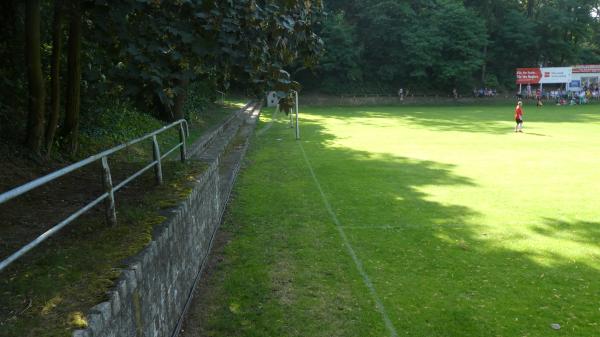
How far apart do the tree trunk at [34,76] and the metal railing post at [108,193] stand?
357 centimetres

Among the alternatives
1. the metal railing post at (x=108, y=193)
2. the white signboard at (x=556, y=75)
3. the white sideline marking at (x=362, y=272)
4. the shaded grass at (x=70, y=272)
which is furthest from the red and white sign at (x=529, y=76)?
the metal railing post at (x=108, y=193)

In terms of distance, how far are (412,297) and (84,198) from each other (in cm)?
402

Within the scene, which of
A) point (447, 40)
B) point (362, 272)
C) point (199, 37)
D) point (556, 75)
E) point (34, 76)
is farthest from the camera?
point (447, 40)

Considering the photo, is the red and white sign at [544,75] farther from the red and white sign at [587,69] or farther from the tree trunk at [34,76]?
the tree trunk at [34,76]

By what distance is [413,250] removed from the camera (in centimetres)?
772

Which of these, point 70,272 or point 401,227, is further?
point 401,227

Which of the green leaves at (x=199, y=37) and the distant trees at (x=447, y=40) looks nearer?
the green leaves at (x=199, y=37)

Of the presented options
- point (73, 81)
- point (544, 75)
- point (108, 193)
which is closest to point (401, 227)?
point (108, 193)

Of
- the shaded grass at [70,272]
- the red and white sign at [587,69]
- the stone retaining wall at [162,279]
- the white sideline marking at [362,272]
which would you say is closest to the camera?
the shaded grass at [70,272]

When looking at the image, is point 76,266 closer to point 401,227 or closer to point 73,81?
point 73,81

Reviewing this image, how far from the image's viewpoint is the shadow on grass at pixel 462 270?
5.51 m

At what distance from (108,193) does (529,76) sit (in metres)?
56.0

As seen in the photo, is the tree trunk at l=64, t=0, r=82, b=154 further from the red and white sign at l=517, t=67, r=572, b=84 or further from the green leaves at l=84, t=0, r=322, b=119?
the red and white sign at l=517, t=67, r=572, b=84

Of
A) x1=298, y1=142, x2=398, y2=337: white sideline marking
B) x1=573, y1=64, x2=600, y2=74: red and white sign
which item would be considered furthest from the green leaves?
x1=573, y1=64, x2=600, y2=74: red and white sign
